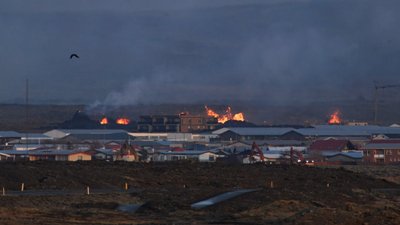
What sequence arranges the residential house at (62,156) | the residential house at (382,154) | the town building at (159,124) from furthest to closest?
1. the town building at (159,124)
2. the residential house at (382,154)
3. the residential house at (62,156)

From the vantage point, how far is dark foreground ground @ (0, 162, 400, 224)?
125ft

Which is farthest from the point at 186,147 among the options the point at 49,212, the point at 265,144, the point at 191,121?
the point at 49,212

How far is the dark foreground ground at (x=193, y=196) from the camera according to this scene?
3800cm

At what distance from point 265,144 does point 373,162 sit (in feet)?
69.2

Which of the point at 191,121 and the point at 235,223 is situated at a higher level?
the point at 191,121

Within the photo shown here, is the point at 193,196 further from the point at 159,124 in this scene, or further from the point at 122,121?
the point at 122,121

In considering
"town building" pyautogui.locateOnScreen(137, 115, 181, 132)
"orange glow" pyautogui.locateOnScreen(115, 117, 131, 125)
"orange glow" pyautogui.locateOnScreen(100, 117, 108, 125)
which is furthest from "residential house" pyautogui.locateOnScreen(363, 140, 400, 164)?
"orange glow" pyautogui.locateOnScreen(115, 117, 131, 125)

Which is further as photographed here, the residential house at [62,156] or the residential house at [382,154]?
the residential house at [382,154]

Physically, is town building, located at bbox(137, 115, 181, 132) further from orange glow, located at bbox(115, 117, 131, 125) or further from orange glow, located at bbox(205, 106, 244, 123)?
orange glow, located at bbox(205, 106, 244, 123)

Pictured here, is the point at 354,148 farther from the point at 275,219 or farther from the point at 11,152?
the point at 275,219

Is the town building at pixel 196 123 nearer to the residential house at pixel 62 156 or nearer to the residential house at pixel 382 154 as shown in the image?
the residential house at pixel 382 154

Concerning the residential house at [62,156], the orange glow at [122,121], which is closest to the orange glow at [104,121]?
the orange glow at [122,121]

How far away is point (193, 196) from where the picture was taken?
4656 cm

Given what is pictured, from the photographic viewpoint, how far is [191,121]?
5837 inches
